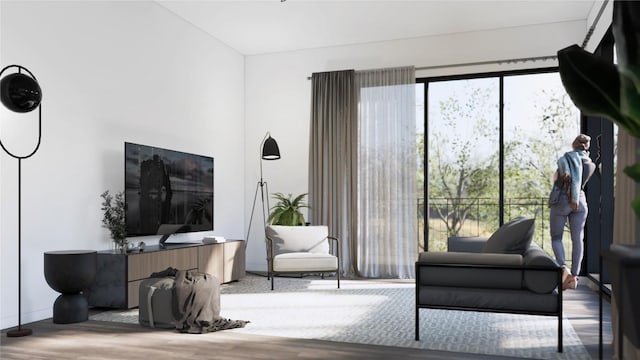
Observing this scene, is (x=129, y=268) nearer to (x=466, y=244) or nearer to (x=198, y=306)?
(x=198, y=306)

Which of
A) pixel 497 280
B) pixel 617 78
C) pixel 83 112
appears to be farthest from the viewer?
pixel 83 112

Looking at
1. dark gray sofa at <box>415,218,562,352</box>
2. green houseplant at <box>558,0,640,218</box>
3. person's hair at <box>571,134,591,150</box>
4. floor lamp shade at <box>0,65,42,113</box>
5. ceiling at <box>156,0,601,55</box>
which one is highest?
ceiling at <box>156,0,601,55</box>

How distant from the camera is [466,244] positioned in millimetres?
5090

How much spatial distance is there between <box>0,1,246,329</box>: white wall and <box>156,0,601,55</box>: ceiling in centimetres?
42

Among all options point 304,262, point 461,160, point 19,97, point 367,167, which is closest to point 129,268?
point 19,97

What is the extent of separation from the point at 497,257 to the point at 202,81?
4645 millimetres

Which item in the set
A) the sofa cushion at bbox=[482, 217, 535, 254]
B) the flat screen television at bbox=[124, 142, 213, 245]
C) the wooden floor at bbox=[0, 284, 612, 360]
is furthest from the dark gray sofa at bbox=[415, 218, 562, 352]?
the flat screen television at bbox=[124, 142, 213, 245]

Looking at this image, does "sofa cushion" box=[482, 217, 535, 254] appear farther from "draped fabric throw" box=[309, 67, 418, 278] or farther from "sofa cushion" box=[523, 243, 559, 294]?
"draped fabric throw" box=[309, 67, 418, 278]

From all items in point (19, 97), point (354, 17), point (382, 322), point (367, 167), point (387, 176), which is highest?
point (354, 17)

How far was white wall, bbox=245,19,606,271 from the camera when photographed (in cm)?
704

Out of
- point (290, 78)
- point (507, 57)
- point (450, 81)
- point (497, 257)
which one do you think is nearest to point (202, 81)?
point (290, 78)

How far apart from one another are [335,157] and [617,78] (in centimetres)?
573

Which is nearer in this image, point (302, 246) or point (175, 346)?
point (175, 346)

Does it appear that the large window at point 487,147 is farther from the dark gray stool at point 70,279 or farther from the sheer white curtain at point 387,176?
the dark gray stool at point 70,279
